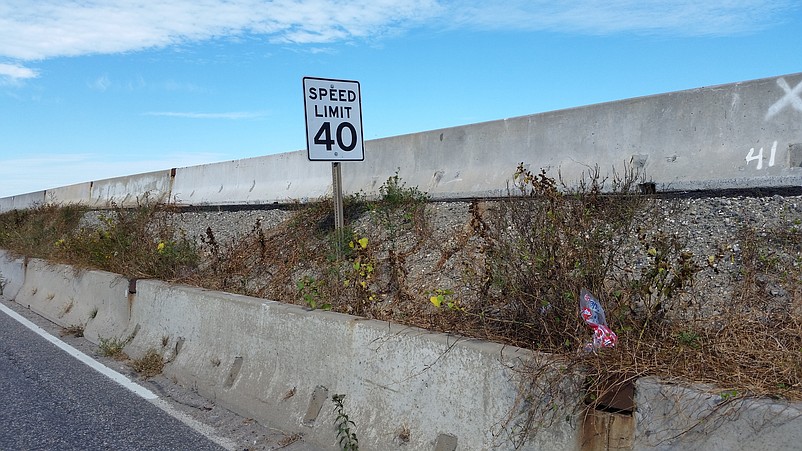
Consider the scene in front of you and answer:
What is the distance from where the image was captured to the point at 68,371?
7.67 meters

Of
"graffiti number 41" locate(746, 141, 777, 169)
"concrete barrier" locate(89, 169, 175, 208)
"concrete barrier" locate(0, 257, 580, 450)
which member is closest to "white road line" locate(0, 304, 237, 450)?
"concrete barrier" locate(0, 257, 580, 450)

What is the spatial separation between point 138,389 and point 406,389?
11.5 ft

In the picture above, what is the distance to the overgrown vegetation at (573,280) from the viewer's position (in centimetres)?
376

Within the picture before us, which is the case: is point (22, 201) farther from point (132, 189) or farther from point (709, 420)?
point (709, 420)

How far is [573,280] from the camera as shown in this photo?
4.46 m

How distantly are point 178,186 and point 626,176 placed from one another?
490 inches

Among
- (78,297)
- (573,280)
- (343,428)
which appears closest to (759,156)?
(573,280)

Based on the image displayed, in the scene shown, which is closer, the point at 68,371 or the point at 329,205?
the point at 68,371

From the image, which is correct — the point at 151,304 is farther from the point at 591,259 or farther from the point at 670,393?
the point at 670,393

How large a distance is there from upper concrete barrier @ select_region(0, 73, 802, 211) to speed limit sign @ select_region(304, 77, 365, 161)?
1947 mm

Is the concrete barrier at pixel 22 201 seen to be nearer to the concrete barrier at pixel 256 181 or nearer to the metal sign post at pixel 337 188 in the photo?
the concrete barrier at pixel 256 181

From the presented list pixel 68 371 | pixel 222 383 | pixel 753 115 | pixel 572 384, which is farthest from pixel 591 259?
pixel 68 371

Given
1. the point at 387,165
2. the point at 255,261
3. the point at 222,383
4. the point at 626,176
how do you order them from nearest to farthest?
1. the point at 222,383
2. the point at 626,176
3. the point at 255,261
4. the point at 387,165

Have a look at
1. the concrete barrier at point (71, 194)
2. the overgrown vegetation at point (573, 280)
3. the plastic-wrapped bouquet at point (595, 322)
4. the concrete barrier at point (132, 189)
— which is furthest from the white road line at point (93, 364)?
the concrete barrier at point (71, 194)
